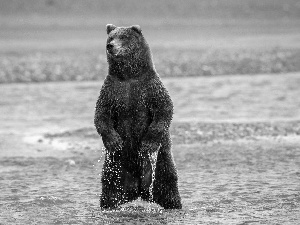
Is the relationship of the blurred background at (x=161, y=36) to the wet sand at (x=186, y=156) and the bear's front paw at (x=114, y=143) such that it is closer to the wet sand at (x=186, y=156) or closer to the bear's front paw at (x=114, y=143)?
the wet sand at (x=186, y=156)

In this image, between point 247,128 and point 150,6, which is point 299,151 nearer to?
point 247,128

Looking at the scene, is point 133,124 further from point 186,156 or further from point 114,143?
point 186,156

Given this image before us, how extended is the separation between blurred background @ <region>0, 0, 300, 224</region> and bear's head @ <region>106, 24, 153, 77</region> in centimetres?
141

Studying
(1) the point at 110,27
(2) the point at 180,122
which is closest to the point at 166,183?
(1) the point at 110,27

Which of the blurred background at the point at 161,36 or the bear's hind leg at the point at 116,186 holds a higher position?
the blurred background at the point at 161,36

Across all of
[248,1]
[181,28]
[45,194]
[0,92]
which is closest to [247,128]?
[45,194]

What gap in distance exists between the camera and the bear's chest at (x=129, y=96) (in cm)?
781

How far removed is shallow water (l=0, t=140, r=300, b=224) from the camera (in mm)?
7965

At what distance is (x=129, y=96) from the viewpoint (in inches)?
308

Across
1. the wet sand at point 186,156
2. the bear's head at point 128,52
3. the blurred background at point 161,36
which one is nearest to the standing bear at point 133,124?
the bear's head at point 128,52

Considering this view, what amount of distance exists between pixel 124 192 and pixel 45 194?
1354 millimetres

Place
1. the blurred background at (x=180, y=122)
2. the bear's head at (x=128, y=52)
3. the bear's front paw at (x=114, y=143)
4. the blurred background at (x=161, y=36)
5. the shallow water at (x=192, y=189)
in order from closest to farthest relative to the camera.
Result: 1. the bear's head at (x=128, y=52)
2. the bear's front paw at (x=114, y=143)
3. the shallow water at (x=192, y=189)
4. the blurred background at (x=180, y=122)
5. the blurred background at (x=161, y=36)

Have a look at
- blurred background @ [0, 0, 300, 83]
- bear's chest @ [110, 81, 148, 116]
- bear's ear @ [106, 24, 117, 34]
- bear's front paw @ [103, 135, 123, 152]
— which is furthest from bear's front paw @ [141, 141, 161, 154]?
blurred background @ [0, 0, 300, 83]

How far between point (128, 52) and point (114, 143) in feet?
2.75
